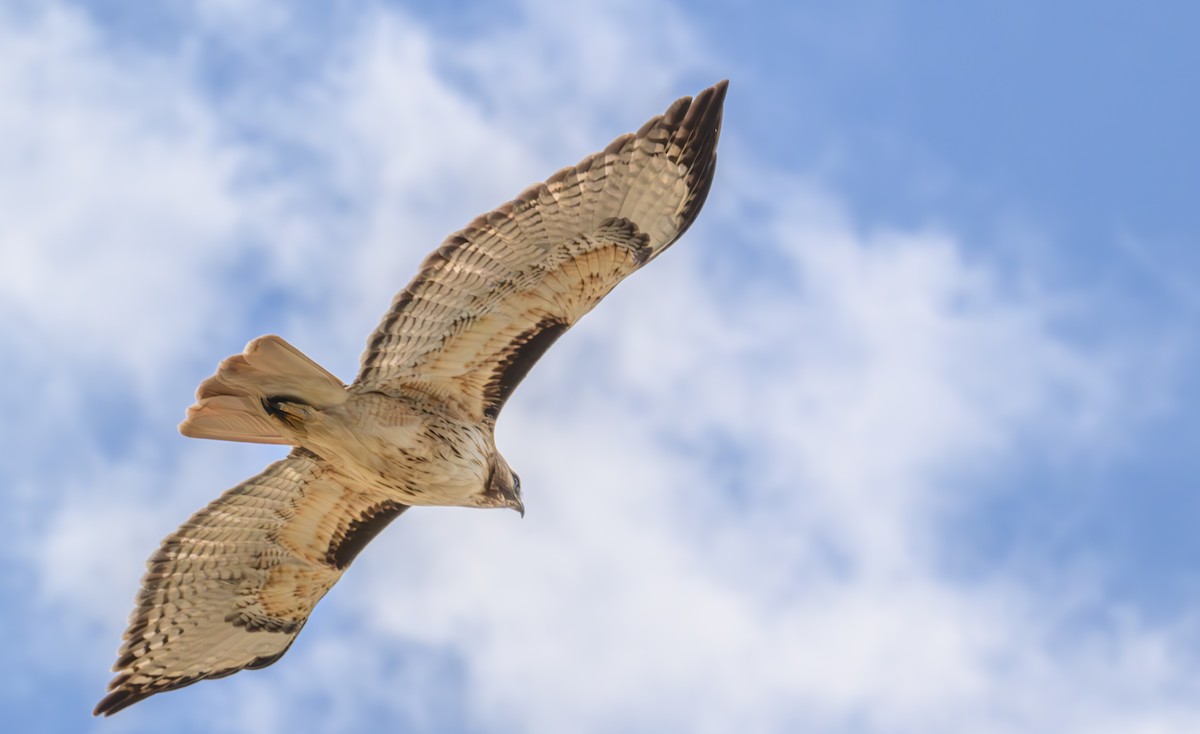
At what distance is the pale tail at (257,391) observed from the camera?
934 cm

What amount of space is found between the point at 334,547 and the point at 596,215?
3.50 m

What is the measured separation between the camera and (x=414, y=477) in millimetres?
10125

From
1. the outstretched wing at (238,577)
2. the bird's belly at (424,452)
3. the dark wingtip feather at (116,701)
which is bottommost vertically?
the dark wingtip feather at (116,701)

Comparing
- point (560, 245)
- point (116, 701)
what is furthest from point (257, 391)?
point (116, 701)

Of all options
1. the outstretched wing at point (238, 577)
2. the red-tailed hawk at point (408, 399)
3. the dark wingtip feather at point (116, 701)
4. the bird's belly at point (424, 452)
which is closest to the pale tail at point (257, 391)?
the red-tailed hawk at point (408, 399)

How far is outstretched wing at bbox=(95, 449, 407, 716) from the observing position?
11.0 m

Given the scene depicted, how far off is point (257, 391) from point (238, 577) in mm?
2226

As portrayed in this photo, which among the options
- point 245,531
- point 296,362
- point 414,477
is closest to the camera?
point 296,362

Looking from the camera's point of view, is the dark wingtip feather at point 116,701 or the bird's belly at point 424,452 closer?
the bird's belly at point 424,452

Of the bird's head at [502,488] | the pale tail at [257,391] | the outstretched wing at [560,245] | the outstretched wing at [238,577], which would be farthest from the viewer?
the outstretched wing at [238,577]

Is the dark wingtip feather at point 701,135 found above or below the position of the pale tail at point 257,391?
above

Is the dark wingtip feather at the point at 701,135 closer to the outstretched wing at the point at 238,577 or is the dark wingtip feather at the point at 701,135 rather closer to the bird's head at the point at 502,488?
the bird's head at the point at 502,488

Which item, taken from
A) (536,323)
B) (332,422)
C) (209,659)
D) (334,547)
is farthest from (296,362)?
(209,659)

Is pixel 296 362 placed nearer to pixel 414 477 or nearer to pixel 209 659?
pixel 414 477
